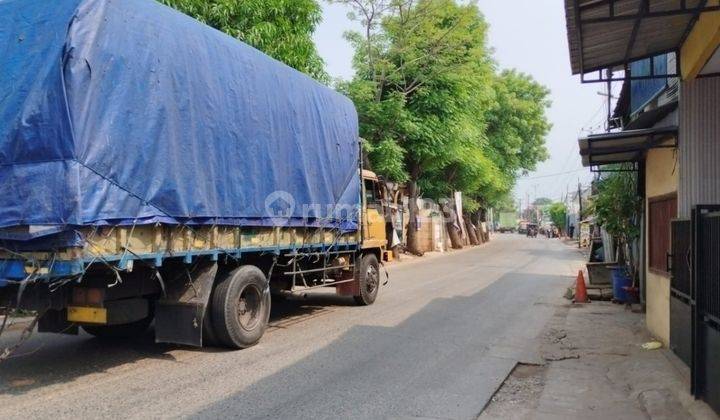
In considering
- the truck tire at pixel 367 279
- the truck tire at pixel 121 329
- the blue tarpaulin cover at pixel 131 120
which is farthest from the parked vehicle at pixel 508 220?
the blue tarpaulin cover at pixel 131 120

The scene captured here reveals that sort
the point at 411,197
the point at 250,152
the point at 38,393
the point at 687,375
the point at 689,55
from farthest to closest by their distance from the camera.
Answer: the point at 411,197
the point at 250,152
the point at 689,55
the point at 687,375
the point at 38,393

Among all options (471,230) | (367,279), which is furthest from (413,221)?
(471,230)

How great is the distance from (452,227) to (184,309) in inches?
1187

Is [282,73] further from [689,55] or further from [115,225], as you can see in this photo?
[689,55]

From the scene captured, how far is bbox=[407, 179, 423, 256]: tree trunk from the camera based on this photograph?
82.8 ft

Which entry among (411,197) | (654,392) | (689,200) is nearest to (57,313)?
(654,392)

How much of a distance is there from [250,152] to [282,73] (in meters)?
1.54

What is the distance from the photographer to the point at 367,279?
11172mm

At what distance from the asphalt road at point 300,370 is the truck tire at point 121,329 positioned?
0.52 ft

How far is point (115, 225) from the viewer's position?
5.30 meters

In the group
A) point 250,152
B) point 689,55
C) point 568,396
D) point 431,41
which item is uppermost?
point 431,41

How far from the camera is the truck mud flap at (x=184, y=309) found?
20.6 feet

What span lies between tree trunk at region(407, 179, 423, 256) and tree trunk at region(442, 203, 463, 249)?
615 cm

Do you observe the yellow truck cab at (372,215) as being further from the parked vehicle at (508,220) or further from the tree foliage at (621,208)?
the parked vehicle at (508,220)
